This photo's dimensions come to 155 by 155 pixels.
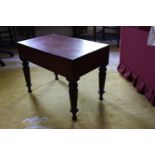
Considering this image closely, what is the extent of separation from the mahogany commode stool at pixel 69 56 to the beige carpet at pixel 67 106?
18 cm

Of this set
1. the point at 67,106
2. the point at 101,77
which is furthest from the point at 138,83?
the point at 67,106

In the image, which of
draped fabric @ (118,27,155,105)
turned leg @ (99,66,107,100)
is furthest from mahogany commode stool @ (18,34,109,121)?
draped fabric @ (118,27,155,105)

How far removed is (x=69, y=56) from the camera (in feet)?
4.46

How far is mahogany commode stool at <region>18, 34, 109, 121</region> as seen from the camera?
136 cm

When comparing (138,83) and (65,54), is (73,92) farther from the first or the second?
(138,83)

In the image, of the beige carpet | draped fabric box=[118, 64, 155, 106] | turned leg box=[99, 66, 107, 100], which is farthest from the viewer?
draped fabric box=[118, 64, 155, 106]

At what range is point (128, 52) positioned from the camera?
2158 mm

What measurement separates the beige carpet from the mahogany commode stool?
0.18 meters

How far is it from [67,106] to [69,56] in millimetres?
621

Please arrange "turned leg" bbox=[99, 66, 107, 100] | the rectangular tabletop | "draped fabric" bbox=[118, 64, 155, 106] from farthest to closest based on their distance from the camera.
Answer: "draped fabric" bbox=[118, 64, 155, 106]
"turned leg" bbox=[99, 66, 107, 100]
the rectangular tabletop

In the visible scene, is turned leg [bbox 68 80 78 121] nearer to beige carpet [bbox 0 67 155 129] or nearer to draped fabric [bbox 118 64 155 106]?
beige carpet [bbox 0 67 155 129]

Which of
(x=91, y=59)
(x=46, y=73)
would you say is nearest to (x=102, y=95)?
(x=91, y=59)

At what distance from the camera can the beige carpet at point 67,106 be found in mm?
1597

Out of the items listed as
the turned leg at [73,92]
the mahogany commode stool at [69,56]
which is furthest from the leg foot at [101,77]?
the turned leg at [73,92]
